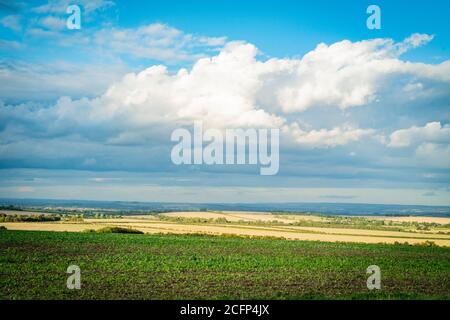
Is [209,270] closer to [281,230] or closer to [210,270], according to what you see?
[210,270]

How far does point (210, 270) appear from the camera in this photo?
118ft

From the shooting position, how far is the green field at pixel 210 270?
26.7 m

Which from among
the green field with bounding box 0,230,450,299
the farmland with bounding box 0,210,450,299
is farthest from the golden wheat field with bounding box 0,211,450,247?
the green field with bounding box 0,230,450,299

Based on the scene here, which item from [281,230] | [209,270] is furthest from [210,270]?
[281,230]

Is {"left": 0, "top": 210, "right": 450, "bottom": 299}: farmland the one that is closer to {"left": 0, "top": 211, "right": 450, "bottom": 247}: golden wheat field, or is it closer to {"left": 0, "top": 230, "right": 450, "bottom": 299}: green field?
{"left": 0, "top": 230, "right": 450, "bottom": 299}: green field

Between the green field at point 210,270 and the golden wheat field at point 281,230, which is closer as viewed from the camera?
the green field at point 210,270

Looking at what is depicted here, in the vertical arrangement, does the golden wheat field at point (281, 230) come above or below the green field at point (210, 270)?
below

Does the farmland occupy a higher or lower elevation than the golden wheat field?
higher

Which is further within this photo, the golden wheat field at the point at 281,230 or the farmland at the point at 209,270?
the golden wheat field at the point at 281,230

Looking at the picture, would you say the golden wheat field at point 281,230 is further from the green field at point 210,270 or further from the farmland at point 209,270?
the green field at point 210,270

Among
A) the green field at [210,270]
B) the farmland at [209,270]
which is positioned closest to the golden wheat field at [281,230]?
the farmland at [209,270]

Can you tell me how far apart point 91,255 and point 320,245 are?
101 ft

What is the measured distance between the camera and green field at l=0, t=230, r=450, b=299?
26.7 m
